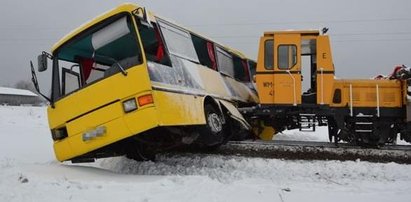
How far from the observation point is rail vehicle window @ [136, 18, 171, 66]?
7.32 meters

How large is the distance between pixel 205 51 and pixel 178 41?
1.96 m

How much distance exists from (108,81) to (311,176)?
3.85m

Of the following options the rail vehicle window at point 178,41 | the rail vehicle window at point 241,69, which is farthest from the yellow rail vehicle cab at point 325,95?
the rail vehicle window at point 178,41

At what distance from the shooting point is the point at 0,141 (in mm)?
13383

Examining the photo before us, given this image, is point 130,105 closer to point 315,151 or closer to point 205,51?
point 205,51

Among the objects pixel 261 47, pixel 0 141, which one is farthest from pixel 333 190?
pixel 0 141

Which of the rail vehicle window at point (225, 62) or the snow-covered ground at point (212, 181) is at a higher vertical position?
the rail vehicle window at point (225, 62)

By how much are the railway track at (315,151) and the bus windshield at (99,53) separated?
339 centimetres

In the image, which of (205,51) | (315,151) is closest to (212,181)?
(315,151)

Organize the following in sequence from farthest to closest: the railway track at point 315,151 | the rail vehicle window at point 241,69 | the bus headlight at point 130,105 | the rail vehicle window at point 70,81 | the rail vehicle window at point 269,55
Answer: the rail vehicle window at point 241,69 < the rail vehicle window at point 269,55 < the railway track at point 315,151 < the rail vehicle window at point 70,81 < the bus headlight at point 130,105

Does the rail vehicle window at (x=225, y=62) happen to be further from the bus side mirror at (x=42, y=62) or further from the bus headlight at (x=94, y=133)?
the bus headlight at (x=94, y=133)

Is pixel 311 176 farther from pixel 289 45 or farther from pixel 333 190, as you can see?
pixel 289 45

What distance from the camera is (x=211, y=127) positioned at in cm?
848

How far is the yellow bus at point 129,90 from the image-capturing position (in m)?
6.68
